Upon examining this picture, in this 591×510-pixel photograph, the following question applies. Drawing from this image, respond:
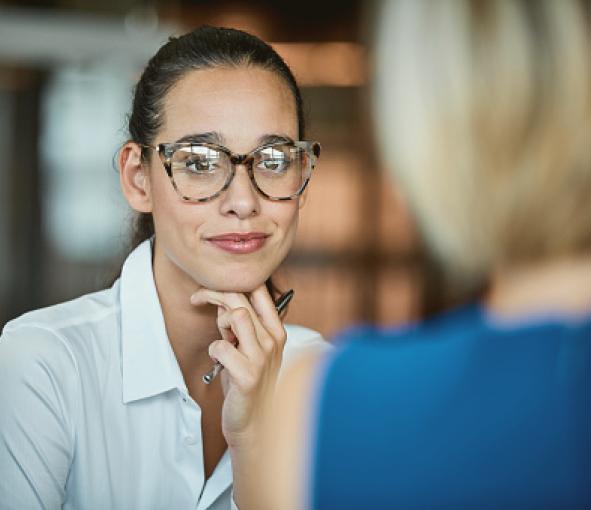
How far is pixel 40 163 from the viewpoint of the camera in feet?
13.7

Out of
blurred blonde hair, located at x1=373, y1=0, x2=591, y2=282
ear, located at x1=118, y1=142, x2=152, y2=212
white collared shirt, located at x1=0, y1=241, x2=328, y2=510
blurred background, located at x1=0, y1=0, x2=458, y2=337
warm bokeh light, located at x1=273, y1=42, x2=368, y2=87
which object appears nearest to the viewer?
blurred blonde hair, located at x1=373, y1=0, x2=591, y2=282

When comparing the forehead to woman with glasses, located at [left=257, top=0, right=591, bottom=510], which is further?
the forehead

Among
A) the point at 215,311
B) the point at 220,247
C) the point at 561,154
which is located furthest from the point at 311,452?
the point at 215,311

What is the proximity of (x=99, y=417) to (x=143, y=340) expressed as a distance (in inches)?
6.7

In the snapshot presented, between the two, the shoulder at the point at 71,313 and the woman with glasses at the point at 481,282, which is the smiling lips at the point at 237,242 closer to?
the shoulder at the point at 71,313

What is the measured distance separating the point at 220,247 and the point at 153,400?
12.7 inches

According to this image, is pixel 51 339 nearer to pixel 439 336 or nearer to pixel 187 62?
pixel 187 62

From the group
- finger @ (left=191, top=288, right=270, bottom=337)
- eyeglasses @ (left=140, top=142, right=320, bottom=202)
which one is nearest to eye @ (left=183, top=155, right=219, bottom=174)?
eyeglasses @ (left=140, top=142, right=320, bottom=202)

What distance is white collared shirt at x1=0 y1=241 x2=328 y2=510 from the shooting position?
1.27m

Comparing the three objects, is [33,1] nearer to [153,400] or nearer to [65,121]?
[65,121]

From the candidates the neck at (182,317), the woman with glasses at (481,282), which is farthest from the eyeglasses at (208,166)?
the woman with glasses at (481,282)

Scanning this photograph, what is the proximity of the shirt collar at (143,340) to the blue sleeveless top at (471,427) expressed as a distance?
2.46ft

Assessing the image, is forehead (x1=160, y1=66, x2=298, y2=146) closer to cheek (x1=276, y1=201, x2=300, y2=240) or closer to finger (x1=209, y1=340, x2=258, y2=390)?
cheek (x1=276, y1=201, x2=300, y2=240)

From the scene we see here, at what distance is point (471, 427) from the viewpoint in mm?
696
